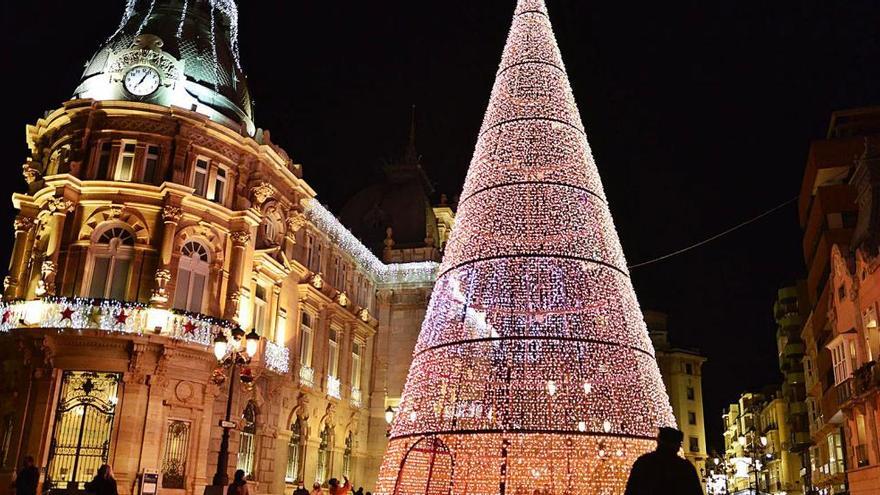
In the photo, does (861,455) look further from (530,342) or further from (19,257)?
(19,257)

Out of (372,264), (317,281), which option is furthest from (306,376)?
(372,264)

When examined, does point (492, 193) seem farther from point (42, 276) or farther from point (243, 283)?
point (42, 276)

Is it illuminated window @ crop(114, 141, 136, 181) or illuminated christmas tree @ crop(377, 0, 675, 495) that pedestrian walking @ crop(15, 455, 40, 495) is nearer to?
illuminated christmas tree @ crop(377, 0, 675, 495)

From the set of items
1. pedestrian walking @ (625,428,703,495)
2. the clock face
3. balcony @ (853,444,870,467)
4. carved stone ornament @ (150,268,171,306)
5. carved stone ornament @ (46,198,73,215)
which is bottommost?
pedestrian walking @ (625,428,703,495)

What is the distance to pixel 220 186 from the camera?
2494 centimetres


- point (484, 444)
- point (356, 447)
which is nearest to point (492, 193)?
point (484, 444)

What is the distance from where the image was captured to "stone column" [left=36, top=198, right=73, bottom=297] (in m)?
21.7

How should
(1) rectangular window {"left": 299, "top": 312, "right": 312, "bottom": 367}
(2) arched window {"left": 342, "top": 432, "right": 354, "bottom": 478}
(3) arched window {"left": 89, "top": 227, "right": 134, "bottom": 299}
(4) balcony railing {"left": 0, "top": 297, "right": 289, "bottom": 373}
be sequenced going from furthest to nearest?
(2) arched window {"left": 342, "top": 432, "right": 354, "bottom": 478} → (1) rectangular window {"left": 299, "top": 312, "right": 312, "bottom": 367} → (3) arched window {"left": 89, "top": 227, "right": 134, "bottom": 299} → (4) balcony railing {"left": 0, "top": 297, "right": 289, "bottom": 373}

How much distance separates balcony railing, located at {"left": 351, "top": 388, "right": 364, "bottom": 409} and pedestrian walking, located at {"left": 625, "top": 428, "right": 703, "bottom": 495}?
28695mm

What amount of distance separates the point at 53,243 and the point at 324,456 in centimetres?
1430

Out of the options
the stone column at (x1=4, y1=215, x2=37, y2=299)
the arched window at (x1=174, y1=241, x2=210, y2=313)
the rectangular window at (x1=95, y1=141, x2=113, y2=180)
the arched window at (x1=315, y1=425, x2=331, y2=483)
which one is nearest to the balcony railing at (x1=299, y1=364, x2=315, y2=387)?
the arched window at (x1=315, y1=425, x2=331, y2=483)

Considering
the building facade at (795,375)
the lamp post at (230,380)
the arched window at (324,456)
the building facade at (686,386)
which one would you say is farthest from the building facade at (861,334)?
the building facade at (686,386)

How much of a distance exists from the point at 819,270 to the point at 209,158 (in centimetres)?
2884

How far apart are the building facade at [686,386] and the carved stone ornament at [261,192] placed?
2132 inches
